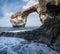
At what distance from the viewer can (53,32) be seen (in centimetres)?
973

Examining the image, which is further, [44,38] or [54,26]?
[44,38]

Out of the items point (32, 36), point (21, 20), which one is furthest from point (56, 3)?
point (21, 20)

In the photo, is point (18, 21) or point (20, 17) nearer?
point (20, 17)

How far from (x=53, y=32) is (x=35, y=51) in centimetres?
172

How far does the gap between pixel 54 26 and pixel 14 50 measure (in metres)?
2.67

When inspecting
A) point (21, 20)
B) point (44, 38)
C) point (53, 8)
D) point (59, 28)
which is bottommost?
point (21, 20)

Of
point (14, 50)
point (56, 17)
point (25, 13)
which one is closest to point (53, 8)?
point (56, 17)

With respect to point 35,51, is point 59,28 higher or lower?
higher

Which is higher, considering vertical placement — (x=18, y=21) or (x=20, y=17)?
(x=20, y=17)

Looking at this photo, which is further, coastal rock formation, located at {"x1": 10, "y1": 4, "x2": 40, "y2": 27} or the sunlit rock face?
the sunlit rock face

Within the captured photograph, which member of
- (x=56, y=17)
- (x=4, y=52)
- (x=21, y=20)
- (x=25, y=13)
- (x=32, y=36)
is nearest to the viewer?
(x=4, y=52)

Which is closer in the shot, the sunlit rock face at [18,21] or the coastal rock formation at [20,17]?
the coastal rock formation at [20,17]

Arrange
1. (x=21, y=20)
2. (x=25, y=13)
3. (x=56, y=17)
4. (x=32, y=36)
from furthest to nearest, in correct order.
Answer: (x=21, y=20) < (x=25, y=13) < (x=32, y=36) < (x=56, y=17)

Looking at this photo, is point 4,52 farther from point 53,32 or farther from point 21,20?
point 21,20
